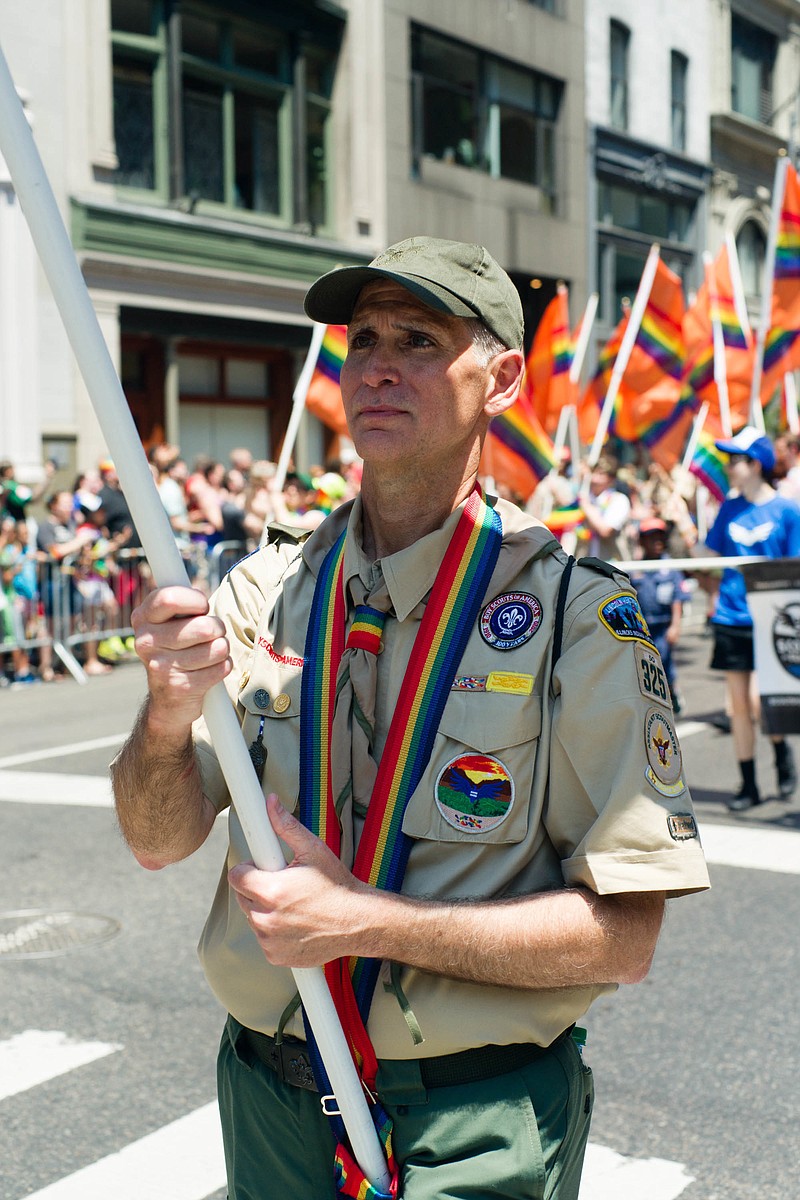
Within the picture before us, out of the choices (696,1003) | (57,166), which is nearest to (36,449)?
(57,166)

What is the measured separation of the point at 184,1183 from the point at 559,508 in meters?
8.69

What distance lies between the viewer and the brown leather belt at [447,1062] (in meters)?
2.02

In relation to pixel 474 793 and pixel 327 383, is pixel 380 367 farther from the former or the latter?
pixel 327 383

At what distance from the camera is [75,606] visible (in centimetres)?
1373

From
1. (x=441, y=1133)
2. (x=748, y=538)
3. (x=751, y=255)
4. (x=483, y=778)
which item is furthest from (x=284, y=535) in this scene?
(x=751, y=255)

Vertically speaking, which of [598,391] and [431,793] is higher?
[598,391]

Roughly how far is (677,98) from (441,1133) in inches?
1371

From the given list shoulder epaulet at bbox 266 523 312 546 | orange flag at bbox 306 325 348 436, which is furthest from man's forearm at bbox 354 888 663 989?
orange flag at bbox 306 325 348 436

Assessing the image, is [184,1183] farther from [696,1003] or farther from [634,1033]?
[696,1003]

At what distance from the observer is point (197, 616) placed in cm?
183

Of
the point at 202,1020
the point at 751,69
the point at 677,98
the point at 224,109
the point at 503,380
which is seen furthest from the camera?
the point at 751,69

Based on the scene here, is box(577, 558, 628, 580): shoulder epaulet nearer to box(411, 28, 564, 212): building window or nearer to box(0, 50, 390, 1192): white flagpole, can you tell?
box(0, 50, 390, 1192): white flagpole

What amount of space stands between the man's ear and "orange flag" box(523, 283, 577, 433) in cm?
1455

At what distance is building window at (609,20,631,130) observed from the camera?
3133 centimetres
